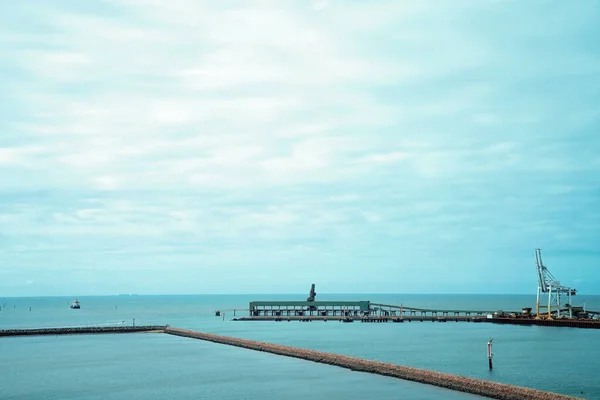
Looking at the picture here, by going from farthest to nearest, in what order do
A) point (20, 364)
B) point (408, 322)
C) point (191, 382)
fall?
1. point (408, 322)
2. point (20, 364)
3. point (191, 382)

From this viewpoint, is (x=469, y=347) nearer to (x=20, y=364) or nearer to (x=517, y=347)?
(x=517, y=347)

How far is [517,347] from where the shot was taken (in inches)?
3100

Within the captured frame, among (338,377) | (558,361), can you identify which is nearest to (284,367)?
(338,377)

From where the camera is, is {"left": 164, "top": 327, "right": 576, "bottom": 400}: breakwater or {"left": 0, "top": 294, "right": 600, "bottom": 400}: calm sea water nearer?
{"left": 164, "top": 327, "right": 576, "bottom": 400}: breakwater

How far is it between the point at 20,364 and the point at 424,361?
41.4 m

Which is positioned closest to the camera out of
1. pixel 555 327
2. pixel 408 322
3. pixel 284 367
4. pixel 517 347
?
pixel 284 367

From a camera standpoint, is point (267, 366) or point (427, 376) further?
point (267, 366)

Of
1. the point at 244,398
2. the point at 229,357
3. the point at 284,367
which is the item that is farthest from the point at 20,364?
the point at 244,398

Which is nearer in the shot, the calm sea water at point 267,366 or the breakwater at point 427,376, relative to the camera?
the breakwater at point 427,376

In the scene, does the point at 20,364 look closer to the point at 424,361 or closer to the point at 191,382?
the point at 191,382

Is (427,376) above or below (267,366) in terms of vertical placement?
above

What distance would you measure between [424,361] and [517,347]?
64.4 ft

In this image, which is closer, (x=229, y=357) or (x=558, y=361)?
(x=558, y=361)

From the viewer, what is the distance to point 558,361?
212ft
